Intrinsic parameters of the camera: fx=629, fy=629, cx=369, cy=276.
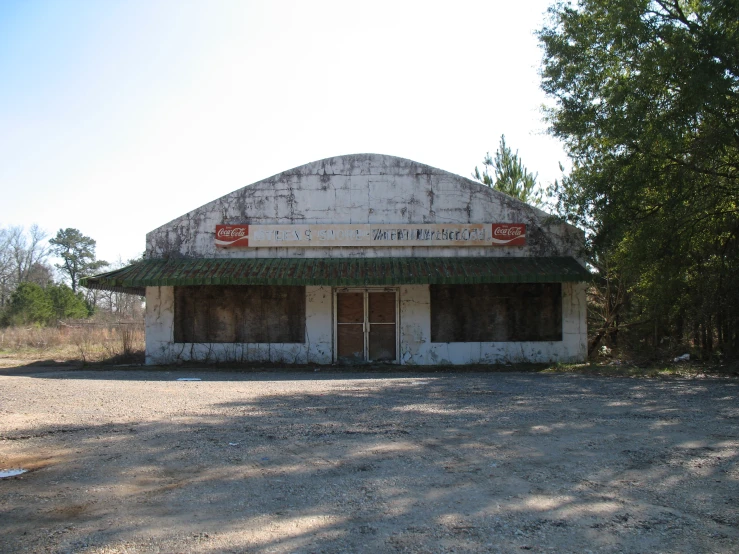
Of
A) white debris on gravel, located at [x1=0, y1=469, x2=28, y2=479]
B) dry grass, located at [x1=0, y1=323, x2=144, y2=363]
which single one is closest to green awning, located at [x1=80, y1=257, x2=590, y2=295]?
dry grass, located at [x1=0, y1=323, x2=144, y2=363]

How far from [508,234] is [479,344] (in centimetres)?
329

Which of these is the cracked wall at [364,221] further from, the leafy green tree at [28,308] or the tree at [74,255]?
the tree at [74,255]

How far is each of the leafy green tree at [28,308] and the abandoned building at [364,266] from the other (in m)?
23.1

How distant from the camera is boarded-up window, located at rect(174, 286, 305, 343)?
1819cm

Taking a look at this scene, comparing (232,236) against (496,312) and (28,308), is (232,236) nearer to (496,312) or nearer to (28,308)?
(496,312)

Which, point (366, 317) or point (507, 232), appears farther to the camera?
point (366, 317)

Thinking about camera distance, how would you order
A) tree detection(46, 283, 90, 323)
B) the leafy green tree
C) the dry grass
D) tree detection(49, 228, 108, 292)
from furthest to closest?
1. tree detection(49, 228, 108, 292)
2. tree detection(46, 283, 90, 323)
3. the leafy green tree
4. the dry grass

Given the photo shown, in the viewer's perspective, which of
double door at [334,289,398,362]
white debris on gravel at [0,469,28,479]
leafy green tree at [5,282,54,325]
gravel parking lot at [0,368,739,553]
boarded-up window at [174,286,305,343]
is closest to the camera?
gravel parking lot at [0,368,739,553]

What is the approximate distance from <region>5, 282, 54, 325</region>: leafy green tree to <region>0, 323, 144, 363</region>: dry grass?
8212 mm

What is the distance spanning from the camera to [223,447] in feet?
21.6

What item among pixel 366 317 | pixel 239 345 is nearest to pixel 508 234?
pixel 366 317

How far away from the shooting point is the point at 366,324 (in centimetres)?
1836

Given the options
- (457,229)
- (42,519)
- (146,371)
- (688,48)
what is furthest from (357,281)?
(42,519)

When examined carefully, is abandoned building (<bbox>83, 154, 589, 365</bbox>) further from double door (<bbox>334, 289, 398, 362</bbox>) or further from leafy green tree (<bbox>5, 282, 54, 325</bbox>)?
leafy green tree (<bbox>5, 282, 54, 325</bbox>)
